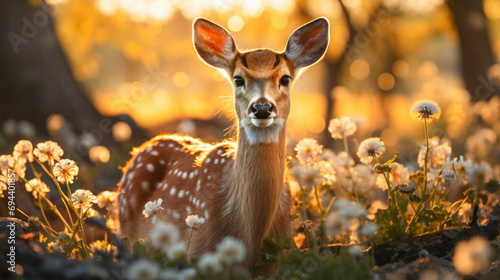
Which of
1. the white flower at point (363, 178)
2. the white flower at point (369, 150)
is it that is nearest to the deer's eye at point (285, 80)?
the white flower at point (369, 150)

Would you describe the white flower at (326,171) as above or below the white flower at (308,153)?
below

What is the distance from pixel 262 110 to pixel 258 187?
2.04 ft

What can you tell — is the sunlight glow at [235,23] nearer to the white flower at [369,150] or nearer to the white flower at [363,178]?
the white flower at [363,178]

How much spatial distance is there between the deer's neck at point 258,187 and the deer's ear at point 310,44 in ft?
2.72

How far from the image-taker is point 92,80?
56.0 meters

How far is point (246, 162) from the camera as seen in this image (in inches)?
159

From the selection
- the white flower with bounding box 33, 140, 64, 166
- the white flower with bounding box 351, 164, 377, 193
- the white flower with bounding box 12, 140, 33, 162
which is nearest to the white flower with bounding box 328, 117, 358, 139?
the white flower with bounding box 351, 164, 377, 193

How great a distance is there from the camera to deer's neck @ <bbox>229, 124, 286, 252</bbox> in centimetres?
391

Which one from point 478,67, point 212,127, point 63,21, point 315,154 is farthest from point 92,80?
point 315,154

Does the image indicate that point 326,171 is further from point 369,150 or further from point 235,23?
point 235,23

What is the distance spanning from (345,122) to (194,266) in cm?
211

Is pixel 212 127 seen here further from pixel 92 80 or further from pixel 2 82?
pixel 92 80

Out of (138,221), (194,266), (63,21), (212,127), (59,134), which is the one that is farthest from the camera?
(63,21)

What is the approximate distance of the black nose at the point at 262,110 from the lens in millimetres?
3703
